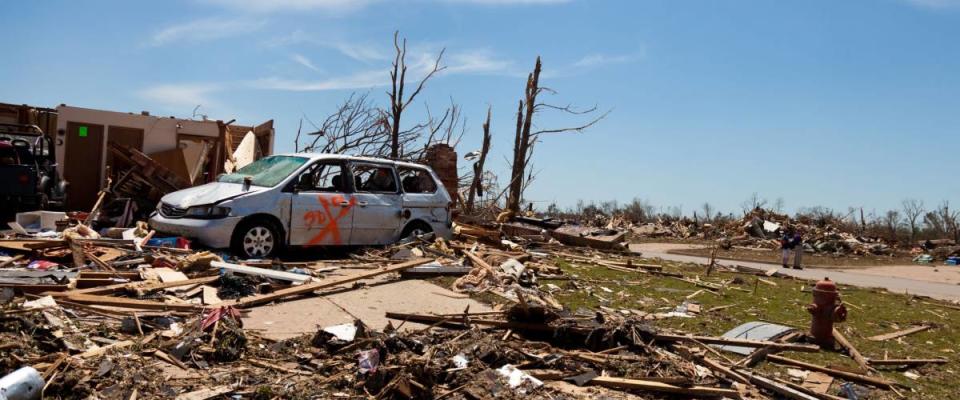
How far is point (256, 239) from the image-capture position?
32.4 ft

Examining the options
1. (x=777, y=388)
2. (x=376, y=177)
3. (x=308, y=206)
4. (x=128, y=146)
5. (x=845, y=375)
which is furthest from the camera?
(x=128, y=146)

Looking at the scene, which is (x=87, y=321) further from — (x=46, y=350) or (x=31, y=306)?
(x=46, y=350)

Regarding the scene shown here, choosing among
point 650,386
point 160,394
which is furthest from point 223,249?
point 650,386

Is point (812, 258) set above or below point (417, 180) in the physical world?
below

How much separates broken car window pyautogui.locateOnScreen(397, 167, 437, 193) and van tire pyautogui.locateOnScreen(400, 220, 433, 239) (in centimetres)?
61

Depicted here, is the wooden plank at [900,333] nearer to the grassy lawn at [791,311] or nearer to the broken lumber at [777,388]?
the grassy lawn at [791,311]

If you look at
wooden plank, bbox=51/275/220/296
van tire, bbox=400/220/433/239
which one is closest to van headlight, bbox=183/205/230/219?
wooden plank, bbox=51/275/220/296

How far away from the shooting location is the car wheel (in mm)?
9758

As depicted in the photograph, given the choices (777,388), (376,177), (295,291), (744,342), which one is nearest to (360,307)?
(295,291)

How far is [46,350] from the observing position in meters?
4.45

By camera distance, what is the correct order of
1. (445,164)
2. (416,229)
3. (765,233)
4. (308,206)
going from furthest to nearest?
1. (765,233)
2. (445,164)
3. (416,229)
4. (308,206)

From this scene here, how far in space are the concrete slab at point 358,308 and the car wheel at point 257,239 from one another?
2419mm

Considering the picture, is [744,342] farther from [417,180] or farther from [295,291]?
[417,180]

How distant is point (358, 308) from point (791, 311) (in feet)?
17.8
